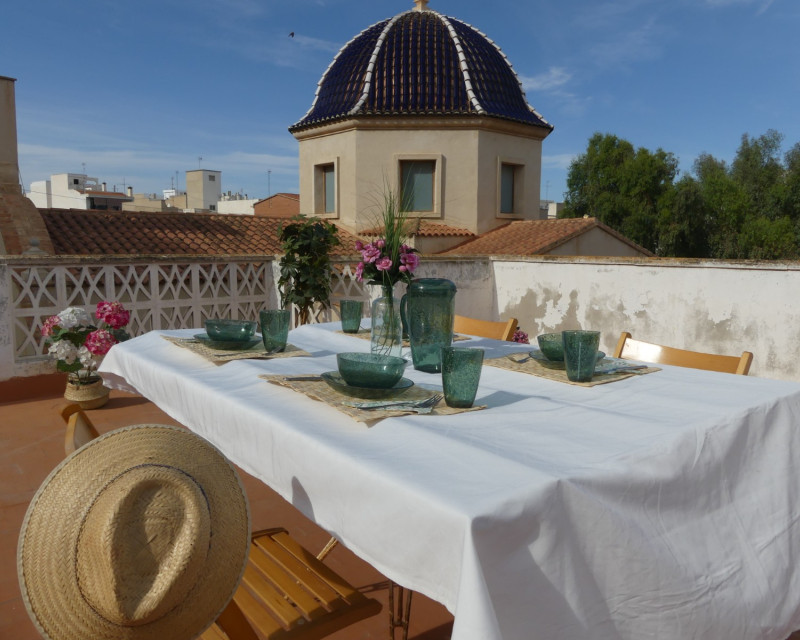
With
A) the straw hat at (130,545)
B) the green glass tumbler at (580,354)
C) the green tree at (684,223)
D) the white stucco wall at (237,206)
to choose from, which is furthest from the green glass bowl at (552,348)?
the white stucco wall at (237,206)

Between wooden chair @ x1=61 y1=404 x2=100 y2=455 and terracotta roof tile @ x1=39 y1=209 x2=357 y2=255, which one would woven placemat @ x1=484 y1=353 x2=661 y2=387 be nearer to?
wooden chair @ x1=61 y1=404 x2=100 y2=455

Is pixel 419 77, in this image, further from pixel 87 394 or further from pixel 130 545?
pixel 130 545

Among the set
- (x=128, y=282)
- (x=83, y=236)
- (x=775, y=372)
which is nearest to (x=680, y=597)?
(x=775, y=372)

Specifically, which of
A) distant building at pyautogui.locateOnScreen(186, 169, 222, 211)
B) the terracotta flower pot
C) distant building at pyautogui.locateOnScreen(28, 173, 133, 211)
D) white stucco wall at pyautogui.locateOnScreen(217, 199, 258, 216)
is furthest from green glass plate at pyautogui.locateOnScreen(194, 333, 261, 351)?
distant building at pyautogui.locateOnScreen(186, 169, 222, 211)

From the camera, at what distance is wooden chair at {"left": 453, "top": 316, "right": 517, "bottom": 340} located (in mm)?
3453

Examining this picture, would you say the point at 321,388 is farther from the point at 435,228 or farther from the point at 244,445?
the point at 435,228

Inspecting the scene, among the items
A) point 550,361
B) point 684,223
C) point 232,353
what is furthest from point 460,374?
point 684,223

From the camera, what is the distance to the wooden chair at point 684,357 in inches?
101

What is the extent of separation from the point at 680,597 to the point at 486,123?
41.5 feet

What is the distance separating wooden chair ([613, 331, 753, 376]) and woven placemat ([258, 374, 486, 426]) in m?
1.38

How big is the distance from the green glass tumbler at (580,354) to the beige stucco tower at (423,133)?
10520 mm

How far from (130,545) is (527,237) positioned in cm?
1170

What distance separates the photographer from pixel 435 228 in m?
13.1

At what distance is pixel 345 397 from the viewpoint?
6.22ft
